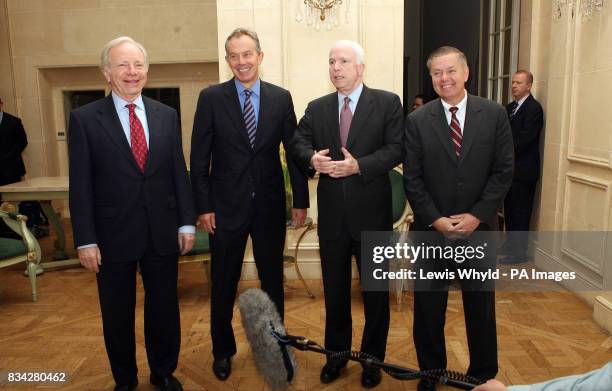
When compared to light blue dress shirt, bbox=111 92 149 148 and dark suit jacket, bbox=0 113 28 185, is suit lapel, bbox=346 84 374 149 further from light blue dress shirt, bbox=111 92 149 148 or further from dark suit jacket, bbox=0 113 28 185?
dark suit jacket, bbox=0 113 28 185

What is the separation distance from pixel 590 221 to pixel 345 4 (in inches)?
101

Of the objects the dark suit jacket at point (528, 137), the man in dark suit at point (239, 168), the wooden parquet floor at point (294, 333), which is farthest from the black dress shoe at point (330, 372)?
the dark suit jacket at point (528, 137)

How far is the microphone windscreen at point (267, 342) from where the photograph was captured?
1318mm

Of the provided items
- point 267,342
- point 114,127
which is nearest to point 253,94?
point 114,127

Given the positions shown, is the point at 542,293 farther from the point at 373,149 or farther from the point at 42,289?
the point at 42,289

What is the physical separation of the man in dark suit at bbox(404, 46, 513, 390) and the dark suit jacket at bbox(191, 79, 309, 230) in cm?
71

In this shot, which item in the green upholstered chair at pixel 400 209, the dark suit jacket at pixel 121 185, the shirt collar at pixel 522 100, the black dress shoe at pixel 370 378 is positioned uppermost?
the shirt collar at pixel 522 100

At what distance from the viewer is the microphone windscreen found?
1.32 m

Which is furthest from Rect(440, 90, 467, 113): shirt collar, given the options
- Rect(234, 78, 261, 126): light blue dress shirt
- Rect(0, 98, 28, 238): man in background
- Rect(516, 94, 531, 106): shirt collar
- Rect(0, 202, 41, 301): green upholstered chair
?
Rect(0, 98, 28, 238): man in background

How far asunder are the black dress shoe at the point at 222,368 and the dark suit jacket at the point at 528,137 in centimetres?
332

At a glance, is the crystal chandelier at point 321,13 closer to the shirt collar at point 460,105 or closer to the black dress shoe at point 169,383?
the shirt collar at point 460,105

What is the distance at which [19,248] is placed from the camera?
4.29 m

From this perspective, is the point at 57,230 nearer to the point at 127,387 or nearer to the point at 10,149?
the point at 10,149

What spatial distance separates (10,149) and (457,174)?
574cm
